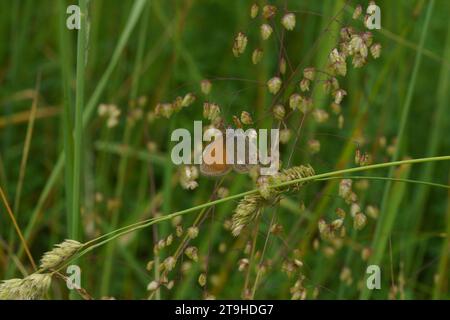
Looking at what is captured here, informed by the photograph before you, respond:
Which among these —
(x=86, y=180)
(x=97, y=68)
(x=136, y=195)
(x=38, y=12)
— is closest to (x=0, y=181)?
(x=86, y=180)

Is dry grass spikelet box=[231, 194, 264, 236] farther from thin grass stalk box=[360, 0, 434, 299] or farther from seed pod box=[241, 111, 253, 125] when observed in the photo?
thin grass stalk box=[360, 0, 434, 299]

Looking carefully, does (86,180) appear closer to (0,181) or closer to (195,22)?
(0,181)

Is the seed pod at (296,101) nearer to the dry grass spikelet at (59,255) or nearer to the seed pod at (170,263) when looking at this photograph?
the seed pod at (170,263)

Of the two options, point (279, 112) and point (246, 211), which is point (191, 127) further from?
point (246, 211)

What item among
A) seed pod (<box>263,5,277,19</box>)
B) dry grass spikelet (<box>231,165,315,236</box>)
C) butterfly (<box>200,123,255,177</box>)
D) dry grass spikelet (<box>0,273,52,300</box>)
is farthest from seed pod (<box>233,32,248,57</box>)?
dry grass spikelet (<box>0,273,52,300</box>)

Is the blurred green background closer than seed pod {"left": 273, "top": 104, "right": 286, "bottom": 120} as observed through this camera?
No

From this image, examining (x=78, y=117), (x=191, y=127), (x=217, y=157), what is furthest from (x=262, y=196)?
(x=191, y=127)

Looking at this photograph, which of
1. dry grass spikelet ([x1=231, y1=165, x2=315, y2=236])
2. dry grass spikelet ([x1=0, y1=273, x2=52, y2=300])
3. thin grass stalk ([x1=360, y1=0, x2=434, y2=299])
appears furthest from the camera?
thin grass stalk ([x1=360, y1=0, x2=434, y2=299])
